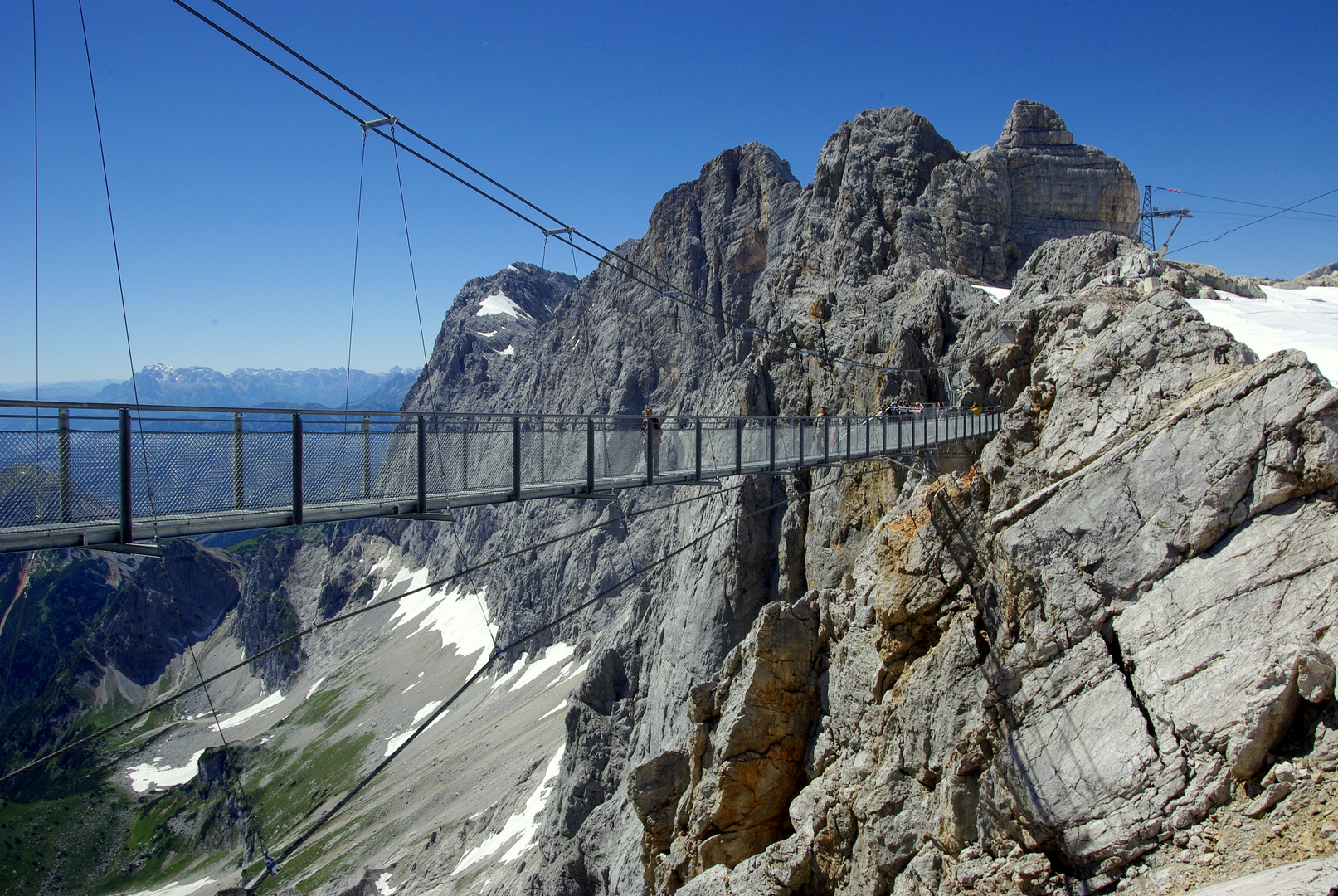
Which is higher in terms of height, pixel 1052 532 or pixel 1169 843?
pixel 1052 532

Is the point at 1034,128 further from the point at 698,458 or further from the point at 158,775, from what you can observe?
the point at 158,775

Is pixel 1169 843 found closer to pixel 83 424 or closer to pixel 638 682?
pixel 83 424

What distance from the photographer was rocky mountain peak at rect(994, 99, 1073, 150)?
3659 centimetres

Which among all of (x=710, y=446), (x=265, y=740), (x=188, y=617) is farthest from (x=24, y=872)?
(x=710, y=446)

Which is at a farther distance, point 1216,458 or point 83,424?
point 1216,458

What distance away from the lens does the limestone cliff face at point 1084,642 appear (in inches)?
249

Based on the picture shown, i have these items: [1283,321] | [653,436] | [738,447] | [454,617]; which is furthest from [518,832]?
[454,617]

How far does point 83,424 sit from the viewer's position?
250 inches

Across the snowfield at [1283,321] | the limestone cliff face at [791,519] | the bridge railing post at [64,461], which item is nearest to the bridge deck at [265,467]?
the bridge railing post at [64,461]

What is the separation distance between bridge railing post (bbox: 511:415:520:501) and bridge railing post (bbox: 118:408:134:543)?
393 centimetres

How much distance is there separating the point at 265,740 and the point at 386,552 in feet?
104

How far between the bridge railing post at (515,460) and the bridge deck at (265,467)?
1.1 inches

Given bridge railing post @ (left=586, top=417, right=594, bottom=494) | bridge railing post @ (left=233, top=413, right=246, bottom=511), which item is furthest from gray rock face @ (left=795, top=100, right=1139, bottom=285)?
bridge railing post @ (left=233, top=413, right=246, bottom=511)

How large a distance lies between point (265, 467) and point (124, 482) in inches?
45.2
